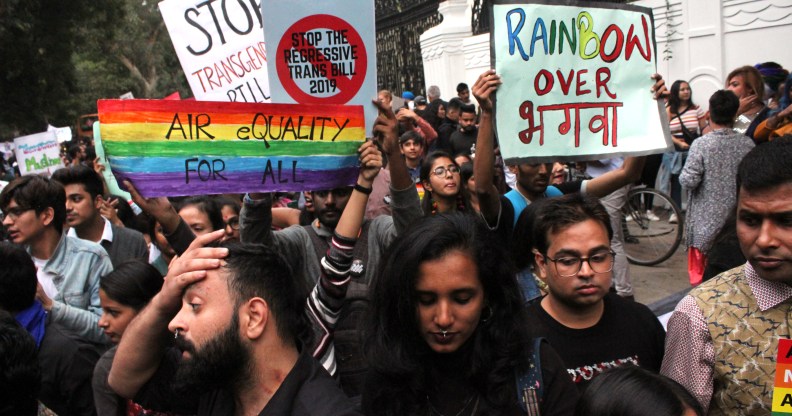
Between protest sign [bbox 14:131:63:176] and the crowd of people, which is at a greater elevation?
protest sign [bbox 14:131:63:176]

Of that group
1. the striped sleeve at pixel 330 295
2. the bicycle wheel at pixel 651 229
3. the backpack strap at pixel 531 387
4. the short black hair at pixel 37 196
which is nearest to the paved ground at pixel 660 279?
the bicycle wheel at pixel 651 229

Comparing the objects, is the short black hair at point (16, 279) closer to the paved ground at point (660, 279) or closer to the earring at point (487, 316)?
the earring at point (487, 316)

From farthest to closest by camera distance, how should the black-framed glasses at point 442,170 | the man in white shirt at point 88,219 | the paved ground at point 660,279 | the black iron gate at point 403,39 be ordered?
the black iron gate at point 403,39, the paved ground at point 660,279, the man in white shirt at point 88,219, the black-framed glasses at point 442,170

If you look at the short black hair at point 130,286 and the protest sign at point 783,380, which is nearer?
the protest sign at point 783,380

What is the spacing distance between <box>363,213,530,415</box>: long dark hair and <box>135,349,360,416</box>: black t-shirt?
0.54ft

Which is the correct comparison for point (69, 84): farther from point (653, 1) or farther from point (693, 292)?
point (693, 292)

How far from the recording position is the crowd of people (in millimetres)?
2023

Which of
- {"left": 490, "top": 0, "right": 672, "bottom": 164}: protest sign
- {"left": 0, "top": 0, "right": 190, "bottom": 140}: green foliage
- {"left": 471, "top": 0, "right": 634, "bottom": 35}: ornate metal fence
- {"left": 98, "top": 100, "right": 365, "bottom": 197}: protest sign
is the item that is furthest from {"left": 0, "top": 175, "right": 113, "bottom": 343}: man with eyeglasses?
{"left": 0, "top": 0, "right": 190, "bottom": 140}: green foliage

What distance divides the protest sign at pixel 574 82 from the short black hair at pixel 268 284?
1.72 metres

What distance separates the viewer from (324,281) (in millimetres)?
2943

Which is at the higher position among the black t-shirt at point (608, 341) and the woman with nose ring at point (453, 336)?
the woman with nose ring at point (453, 336)

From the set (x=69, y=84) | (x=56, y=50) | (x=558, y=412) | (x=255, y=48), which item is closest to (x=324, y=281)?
(x=558, y=412)

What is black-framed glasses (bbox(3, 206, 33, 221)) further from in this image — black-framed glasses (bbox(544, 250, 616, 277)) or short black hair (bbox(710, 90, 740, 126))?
short black hair (bbox(710, 90, 740, 126))

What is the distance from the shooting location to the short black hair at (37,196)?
14.1 ft
